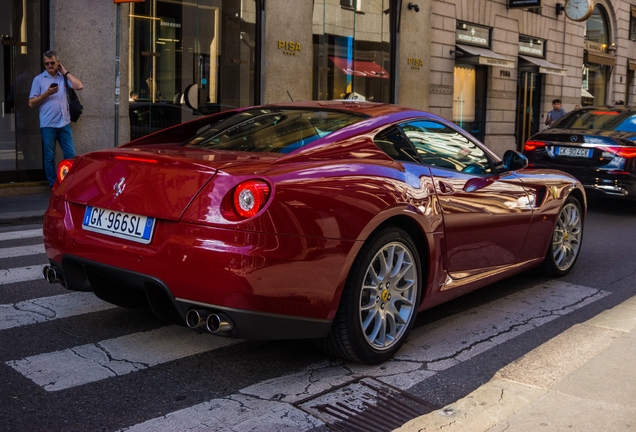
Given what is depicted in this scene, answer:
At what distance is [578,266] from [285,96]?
10.0 m

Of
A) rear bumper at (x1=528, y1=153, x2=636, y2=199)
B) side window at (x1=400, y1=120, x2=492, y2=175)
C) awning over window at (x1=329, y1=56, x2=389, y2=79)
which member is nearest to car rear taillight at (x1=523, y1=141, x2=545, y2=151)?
rear bumper at (x1=528, y1=153, x2=636, y2=199)

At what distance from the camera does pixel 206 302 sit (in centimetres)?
364

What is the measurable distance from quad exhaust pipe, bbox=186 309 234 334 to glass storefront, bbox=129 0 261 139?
10379mm

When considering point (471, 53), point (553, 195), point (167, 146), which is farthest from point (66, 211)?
point (471, 53)

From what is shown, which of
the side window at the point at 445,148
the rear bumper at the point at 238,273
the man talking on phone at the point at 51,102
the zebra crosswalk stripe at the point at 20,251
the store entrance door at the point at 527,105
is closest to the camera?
the rear bumper at the point at 238,273

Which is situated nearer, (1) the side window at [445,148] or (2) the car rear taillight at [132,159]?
(2) the car rear taillight at [132,159]

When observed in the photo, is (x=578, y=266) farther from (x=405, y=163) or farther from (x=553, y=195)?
(x=405, y=163)

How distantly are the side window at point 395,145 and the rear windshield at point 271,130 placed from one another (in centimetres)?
18

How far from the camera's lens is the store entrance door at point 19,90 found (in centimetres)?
1190

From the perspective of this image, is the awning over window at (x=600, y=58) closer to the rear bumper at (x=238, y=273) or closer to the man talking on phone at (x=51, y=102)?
the man talking on phone at (x=51, y=102)

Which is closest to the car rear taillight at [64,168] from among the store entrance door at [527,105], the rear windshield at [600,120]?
the rear windshield at [600,120]

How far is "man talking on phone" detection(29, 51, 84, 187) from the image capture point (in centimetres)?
1109

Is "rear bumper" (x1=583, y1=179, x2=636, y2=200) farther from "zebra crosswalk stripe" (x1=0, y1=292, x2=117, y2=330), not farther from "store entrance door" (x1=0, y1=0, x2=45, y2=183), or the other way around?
"store entrance door" (x1=0, y1=0, x2=45, y2=183)

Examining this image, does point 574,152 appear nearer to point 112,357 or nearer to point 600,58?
point 112,357
